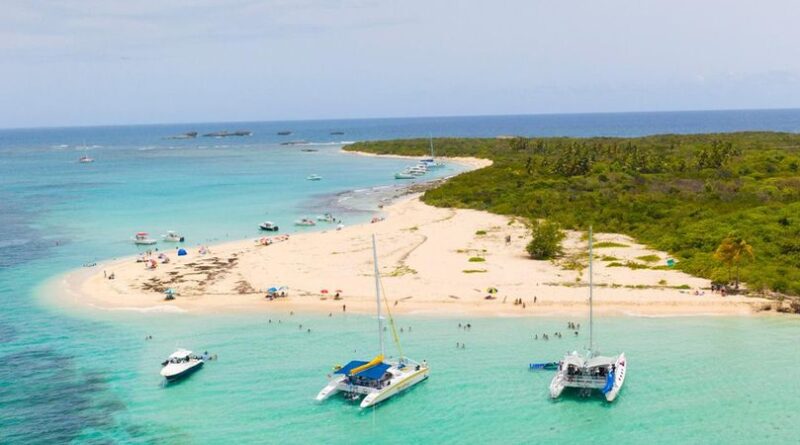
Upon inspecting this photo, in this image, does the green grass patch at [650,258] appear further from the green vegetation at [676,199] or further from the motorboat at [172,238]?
the motorboat at [172,238]

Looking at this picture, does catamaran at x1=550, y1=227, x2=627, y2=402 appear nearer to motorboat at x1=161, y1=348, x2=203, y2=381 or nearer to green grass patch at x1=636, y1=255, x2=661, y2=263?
motorboat at x1=161, y1=348, x2=203, y2=381

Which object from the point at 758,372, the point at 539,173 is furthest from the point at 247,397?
the point at 539,173

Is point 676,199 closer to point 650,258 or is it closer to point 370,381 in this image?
point 650,258

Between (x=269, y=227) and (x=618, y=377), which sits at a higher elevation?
(x=269, y=227)

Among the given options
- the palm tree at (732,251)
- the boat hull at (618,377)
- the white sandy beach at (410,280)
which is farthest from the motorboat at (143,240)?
the palm tree at (732,251)

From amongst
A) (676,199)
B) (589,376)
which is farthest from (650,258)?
(589,376)

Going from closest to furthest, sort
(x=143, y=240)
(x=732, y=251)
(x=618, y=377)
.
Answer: (x=618, y=377) → (x=732, y=251) → (x=143, y=240)

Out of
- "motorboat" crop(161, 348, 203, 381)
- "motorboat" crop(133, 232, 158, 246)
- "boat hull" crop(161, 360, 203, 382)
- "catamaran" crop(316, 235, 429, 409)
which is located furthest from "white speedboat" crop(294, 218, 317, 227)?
"catamaran" crop(316, 235, 429, 409)
